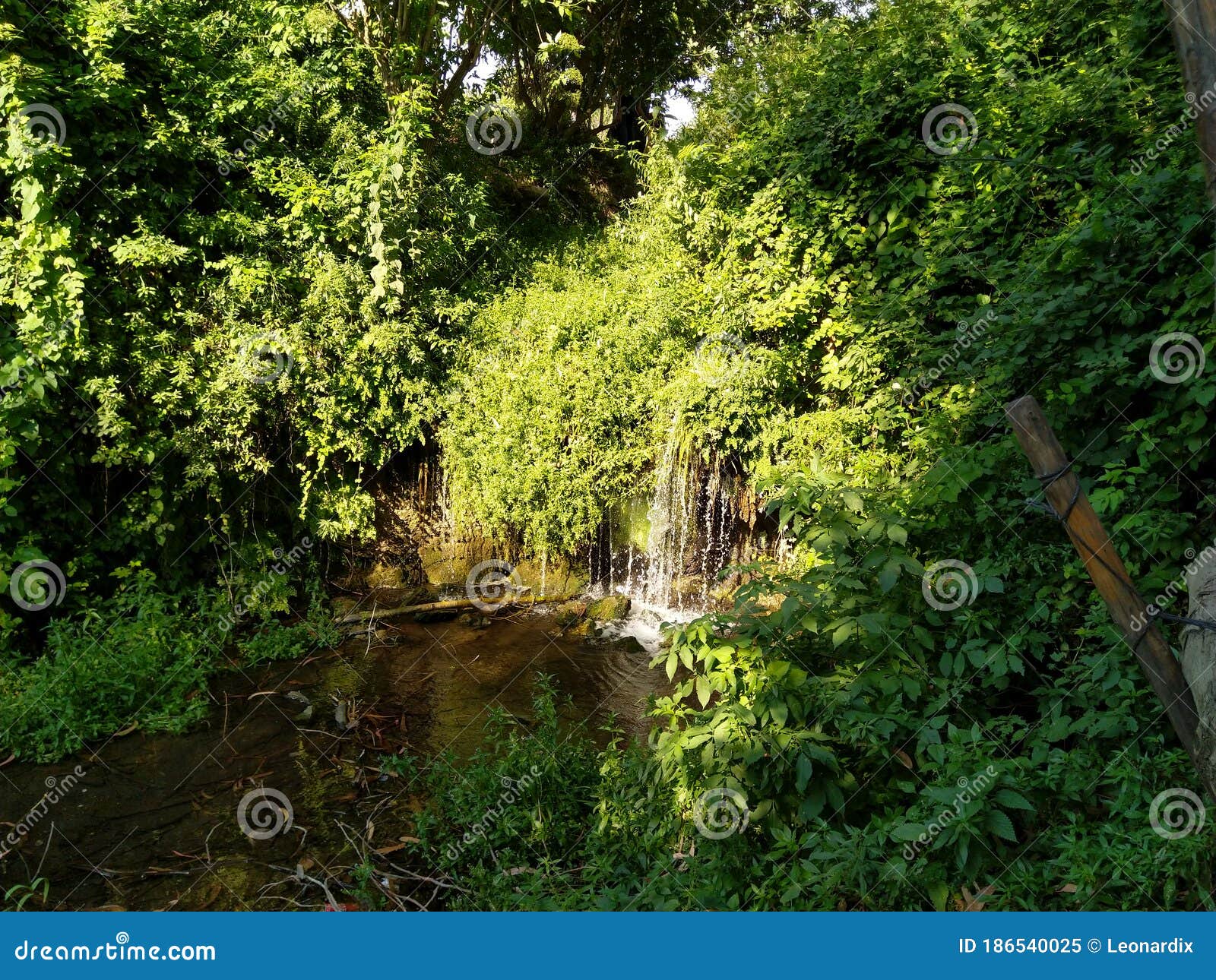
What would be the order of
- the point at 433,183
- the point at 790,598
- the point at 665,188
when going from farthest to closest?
the point at 433,183 < the point at 665,188 < the point at 790,598

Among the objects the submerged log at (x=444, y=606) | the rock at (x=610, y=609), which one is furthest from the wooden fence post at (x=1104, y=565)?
the submerged log at (x=444, y=606)

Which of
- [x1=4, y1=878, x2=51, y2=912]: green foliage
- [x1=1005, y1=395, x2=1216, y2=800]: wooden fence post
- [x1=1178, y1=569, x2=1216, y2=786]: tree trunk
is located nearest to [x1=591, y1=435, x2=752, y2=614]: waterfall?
[x1=1005, y1=395, x2=1216, y2=800]: wooden fence post

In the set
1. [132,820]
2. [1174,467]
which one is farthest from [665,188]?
[132,820]

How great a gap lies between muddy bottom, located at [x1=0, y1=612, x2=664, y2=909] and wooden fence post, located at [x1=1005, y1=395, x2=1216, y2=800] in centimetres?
361

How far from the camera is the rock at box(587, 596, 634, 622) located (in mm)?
7695

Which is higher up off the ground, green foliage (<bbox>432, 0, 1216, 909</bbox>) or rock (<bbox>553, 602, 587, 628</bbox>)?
green foliage (<bbox>432, 0, 1216, 909</bbox>)

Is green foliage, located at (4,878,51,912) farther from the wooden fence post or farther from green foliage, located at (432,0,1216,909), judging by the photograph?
the wooden fence post

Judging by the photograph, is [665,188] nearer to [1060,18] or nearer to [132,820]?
[1060,18]

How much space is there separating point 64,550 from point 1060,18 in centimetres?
847

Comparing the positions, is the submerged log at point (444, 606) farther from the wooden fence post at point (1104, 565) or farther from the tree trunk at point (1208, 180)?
the tree trunk at point (1208, 180)

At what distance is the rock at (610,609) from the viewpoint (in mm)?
7695

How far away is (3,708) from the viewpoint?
5.37 metres

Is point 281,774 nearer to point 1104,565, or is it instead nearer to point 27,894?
point 27,894

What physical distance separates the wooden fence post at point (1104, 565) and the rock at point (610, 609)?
551 centimetres
